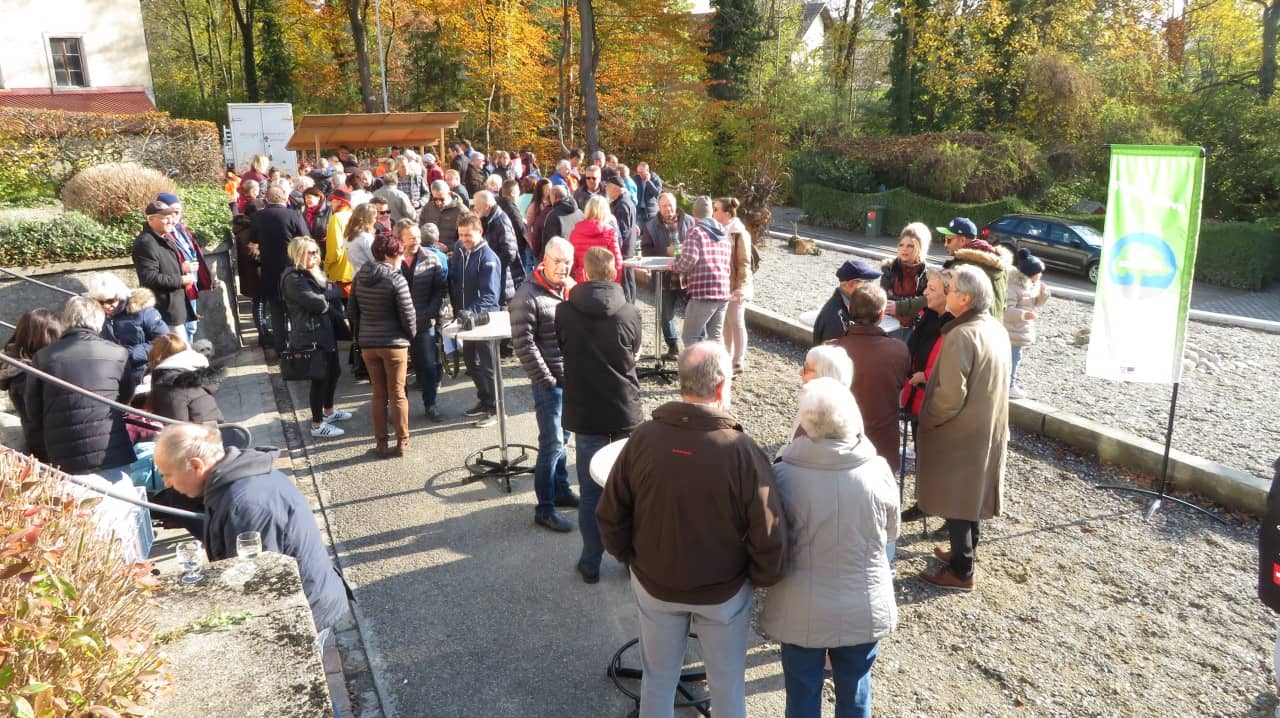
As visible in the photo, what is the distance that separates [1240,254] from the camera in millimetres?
18062

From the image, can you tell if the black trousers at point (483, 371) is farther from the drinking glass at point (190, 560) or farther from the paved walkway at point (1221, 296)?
the paved walkway at point (1221, 296)

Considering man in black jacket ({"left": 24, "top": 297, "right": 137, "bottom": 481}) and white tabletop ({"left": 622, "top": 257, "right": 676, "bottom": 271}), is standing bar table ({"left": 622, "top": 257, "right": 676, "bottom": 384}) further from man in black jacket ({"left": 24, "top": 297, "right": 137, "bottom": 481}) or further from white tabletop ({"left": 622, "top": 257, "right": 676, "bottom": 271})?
man in black jacket ({"left": 24, "top": 297, "right": 137, "bottom": 481})

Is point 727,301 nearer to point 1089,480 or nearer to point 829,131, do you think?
point 1089,480

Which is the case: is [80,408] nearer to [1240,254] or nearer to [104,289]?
[104,289]

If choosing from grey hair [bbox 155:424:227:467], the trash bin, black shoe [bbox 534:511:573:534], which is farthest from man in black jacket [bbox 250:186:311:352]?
the trash bin

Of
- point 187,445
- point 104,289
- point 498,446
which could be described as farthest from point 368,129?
point 187,445

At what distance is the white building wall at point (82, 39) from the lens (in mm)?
27094

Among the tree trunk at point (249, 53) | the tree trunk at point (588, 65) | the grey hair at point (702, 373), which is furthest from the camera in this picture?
the tree trunk at point (249, 53)

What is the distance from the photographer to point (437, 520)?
5688 mm

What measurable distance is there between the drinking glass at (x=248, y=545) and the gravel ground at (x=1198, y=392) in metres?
6.66

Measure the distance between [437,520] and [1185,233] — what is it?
17.5 feet

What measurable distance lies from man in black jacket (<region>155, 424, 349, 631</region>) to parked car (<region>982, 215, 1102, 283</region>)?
1687 centimetres

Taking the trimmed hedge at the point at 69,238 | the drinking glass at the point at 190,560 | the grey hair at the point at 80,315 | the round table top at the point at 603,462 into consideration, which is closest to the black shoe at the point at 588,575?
the round table top at the point at 603,462

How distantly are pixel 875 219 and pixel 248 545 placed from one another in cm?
2446
